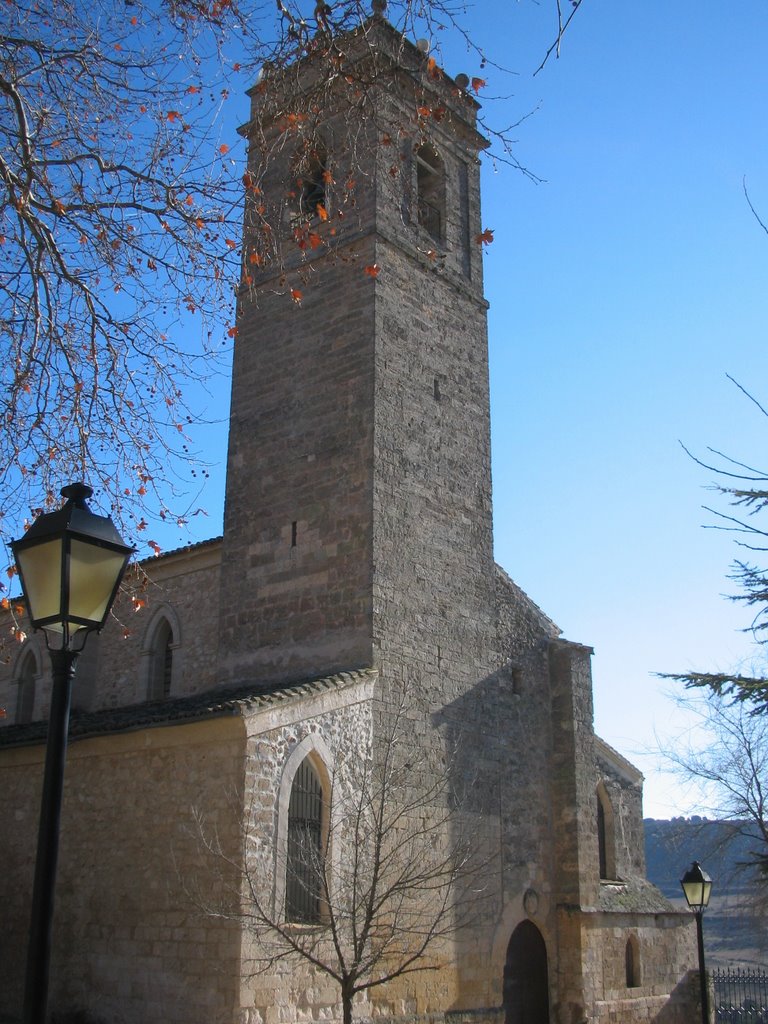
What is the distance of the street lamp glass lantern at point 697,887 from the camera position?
48.8ft

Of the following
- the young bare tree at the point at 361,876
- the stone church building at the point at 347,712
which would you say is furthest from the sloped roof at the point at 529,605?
the young bare tree at the point at 361,876

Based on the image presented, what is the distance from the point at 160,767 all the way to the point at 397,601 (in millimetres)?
4269

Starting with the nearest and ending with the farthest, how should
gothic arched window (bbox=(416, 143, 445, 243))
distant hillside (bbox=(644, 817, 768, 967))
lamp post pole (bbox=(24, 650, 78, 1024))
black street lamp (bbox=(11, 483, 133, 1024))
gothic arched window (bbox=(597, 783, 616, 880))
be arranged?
lamp post pole (bbox=(24, 650, 78, 1024))
black street lamp (bbox=(11, 483, 133, 1024))
gothic arched window (bbox=(416, 143, 445, 243))
gothic arched window (bbox=(597, 783, 616, 880))
distant hillside (bbox=(644, 817, 768, 967))

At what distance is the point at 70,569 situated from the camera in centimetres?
506

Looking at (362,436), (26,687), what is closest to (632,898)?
(362,436)

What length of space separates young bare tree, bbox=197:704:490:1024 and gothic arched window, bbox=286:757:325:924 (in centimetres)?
1

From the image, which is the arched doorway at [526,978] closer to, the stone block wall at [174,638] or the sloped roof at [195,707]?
the sloped roof at [195,707]

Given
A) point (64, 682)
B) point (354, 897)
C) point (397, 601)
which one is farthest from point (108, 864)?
point (64, 682)

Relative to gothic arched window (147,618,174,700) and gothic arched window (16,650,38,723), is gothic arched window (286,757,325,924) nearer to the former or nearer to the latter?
gothic arched window (147,618,174,700)

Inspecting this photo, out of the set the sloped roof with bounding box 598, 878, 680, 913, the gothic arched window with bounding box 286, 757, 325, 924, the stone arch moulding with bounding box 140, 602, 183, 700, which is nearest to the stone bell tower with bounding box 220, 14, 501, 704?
the stone arch moulding with bounding box 140, 602, 183, 700

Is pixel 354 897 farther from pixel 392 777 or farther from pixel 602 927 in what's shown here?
pixel 602 927

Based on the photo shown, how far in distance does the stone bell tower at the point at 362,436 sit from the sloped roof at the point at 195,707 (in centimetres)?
87

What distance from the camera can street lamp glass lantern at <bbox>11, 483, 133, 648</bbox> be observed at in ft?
16.6

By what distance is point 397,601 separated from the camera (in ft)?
51.8
